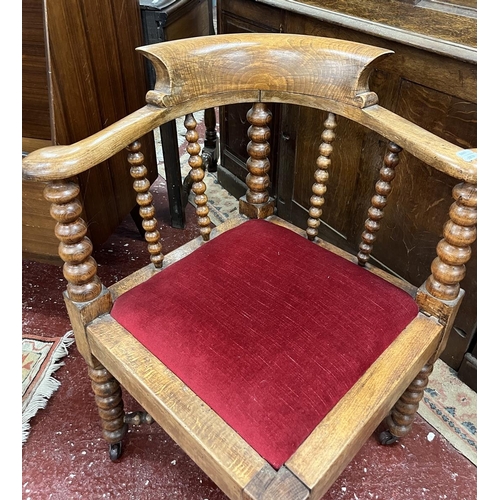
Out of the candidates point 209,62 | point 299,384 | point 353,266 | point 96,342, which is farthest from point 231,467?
point 209,62

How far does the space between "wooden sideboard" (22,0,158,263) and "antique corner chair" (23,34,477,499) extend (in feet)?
1.23

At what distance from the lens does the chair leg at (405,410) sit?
1.03m

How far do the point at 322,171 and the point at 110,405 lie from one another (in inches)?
27.7

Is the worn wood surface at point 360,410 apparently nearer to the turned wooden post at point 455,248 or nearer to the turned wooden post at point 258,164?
the turned wooden post at point 455,248

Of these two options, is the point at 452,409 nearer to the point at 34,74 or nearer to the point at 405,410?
the point at 405,410

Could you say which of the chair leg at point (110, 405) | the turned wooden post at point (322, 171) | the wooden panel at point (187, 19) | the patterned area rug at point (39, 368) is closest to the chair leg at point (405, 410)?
the turned wooden post at point (322, 171)

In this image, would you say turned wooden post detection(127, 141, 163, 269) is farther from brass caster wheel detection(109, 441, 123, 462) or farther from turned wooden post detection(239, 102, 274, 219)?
brass caster wheel detection(109, 441, 123, 462)

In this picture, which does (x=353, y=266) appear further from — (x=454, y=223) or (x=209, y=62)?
(x=209, y=62)

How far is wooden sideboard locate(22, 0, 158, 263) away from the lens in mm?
1149

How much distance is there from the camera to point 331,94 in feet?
3.15

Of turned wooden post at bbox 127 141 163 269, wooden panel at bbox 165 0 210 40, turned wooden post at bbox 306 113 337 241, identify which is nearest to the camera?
turned wooden post at bbox 127 141 163 269

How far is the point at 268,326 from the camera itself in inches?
33.4

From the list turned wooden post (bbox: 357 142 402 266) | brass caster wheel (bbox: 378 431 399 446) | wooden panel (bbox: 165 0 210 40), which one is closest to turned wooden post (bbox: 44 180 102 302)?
turned wooden post (bbox: 357 142 402 266)

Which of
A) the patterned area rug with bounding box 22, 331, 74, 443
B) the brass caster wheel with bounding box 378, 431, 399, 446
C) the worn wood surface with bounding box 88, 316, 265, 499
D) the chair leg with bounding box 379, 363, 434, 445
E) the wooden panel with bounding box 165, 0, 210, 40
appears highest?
the wooden panel with bounding box 165, 0, 210, 40
